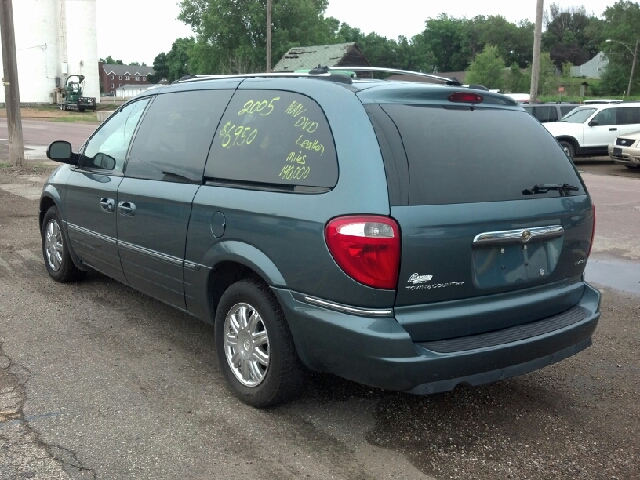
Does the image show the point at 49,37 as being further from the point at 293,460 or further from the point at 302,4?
the point at 293,460

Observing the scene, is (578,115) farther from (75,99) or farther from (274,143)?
(75,99)

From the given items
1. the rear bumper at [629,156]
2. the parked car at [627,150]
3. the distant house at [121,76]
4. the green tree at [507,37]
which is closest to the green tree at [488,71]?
the green tree at [507,37]

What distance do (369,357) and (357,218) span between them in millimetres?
644

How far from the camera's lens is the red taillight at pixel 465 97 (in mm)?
3719

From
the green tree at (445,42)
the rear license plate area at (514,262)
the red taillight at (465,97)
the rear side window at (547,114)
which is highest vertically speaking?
the green tree at (445,42)

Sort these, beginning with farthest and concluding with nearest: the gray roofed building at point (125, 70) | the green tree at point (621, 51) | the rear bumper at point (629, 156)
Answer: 1. the gray roofed building at point (125, 70)
2. the green tree at point (621, 51)
3. the rear bumper at point (629, 156)

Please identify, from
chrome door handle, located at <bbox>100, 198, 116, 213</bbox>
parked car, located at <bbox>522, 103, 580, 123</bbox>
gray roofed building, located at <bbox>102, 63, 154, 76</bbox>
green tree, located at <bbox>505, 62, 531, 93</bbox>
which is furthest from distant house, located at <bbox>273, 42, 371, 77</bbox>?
gray roofed building, located at <bbox>102, 63, 154, 76</bbox>

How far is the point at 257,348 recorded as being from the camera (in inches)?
151

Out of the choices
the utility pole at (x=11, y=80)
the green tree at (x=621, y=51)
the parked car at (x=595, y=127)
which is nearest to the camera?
the utility pole at (x=11, y=80)

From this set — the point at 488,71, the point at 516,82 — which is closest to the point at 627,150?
the point at 488,71

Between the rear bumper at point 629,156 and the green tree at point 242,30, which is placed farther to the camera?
the green tree at point 242,30

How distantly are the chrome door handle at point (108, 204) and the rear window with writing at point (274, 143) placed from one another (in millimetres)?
1142

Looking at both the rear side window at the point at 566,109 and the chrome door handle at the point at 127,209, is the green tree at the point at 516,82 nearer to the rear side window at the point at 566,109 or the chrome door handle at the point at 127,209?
the rear side window at the point at 566,109

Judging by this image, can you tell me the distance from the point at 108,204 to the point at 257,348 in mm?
1884
